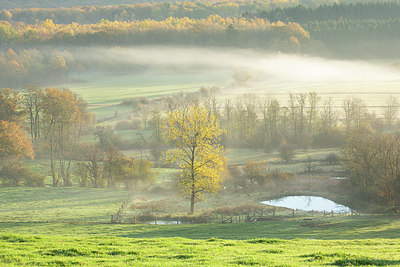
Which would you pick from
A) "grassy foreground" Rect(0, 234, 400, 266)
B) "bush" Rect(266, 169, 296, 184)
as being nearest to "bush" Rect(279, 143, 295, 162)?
"bush" Rect(266, 169, 296, 184)

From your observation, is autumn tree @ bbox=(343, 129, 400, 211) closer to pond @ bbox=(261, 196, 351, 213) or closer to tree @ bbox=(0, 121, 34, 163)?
pond @ bbox=(261, 196, 351, 213)

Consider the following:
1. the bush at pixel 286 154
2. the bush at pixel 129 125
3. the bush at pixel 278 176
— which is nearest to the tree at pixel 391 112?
the bush at pixel 286 154

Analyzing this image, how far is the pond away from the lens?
177ft

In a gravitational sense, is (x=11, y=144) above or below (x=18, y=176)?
above

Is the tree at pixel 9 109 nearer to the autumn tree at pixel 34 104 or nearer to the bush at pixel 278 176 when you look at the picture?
the autumn tree at pixel 34 104

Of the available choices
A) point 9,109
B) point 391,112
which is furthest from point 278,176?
point 9,109

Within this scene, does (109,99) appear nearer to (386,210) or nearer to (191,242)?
(386,210)

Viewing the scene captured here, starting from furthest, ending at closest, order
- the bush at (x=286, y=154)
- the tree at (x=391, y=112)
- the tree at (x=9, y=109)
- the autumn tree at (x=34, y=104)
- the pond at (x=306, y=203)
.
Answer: the tree at (x=391, y=112) < the autumn tree at (x=34, y=104) < the tree at (x=9, y=109) < the bush at (x=286, y=154) < the pond at (x=306, y=203)

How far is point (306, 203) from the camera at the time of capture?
5644cm

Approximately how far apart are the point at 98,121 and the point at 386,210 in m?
80.3

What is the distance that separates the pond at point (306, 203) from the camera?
53875mm

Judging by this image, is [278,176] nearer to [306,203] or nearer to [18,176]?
[306,203]

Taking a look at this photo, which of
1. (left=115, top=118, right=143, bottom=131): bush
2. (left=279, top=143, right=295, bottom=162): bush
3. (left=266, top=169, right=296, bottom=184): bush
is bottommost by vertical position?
(left=266, top=169, right=296, bottom=184): bush

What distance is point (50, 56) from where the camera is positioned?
566 ft
